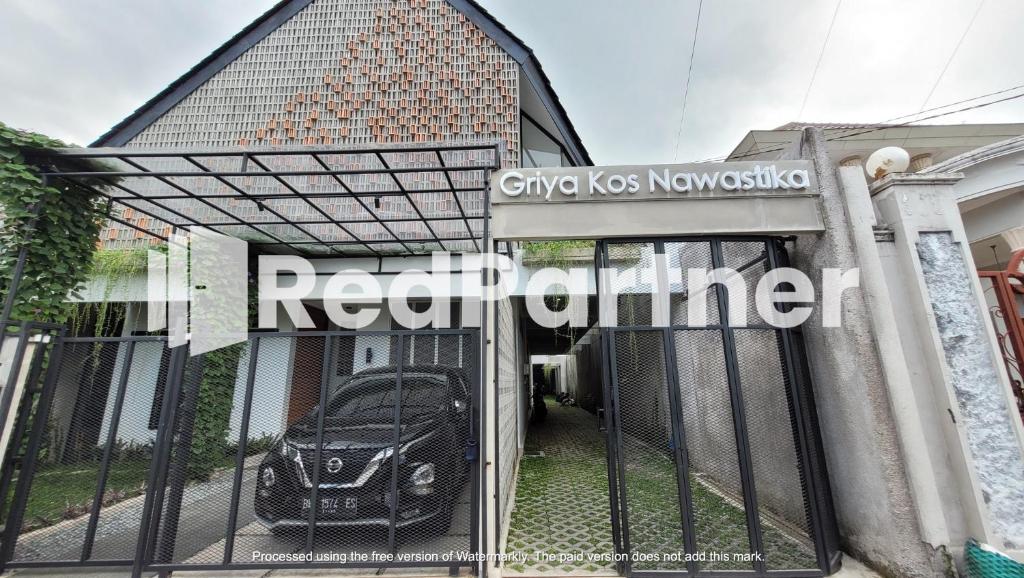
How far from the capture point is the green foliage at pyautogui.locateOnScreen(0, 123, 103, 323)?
3223mm

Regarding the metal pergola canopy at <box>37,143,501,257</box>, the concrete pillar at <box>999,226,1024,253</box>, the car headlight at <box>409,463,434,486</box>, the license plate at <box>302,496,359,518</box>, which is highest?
the metal pergola canopy at <box>37,143,501,257</box>

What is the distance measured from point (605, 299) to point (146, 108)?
9.13 meters

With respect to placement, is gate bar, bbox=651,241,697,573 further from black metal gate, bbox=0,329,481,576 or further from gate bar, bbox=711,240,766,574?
black metal gate, bbox=0,329,481,576

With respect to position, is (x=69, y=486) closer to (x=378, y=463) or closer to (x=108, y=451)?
(x=108, y=451)

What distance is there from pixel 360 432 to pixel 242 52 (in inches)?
325

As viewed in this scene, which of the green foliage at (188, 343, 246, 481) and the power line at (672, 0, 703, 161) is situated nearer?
the green foliage at (188, 343, 246, 481)

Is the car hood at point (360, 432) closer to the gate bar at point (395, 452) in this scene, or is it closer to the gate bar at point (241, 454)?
the gate bar at point (395, 452)

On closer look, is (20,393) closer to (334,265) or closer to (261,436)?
(261,436)

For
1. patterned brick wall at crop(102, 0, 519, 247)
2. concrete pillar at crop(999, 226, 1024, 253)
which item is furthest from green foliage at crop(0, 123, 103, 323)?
concrete pillar at crop(999, 226, 1024, 253)

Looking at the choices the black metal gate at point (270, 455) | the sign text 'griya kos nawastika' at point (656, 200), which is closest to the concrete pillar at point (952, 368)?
the sign text 'griya kos nawastika' at point (656, 200)

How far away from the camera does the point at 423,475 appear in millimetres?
3137

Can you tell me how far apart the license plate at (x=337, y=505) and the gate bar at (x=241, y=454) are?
489 mm

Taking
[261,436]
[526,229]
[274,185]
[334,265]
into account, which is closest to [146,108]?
[274,185]

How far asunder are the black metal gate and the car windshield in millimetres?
12
